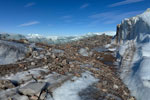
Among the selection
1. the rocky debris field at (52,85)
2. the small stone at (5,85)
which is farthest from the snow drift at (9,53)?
the small stone at (5,85)

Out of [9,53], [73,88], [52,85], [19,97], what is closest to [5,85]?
[19,97]

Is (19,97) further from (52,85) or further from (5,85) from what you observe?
(52,85)

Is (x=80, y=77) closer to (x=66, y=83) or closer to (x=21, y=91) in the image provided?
(x=66, y=83)

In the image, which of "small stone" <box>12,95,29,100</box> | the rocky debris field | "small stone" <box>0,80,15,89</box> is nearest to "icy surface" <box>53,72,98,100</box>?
the rocky debris field

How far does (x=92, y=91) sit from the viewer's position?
6.43m

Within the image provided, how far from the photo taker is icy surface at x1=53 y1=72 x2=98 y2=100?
18.3ft

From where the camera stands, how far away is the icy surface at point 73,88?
5.59 m

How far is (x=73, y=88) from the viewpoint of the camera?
6492 millimetres

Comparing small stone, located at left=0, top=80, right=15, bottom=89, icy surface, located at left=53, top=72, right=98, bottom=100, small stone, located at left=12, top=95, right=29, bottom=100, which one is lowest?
icy surface, located at left=53, top=72, right=98, bottom=100

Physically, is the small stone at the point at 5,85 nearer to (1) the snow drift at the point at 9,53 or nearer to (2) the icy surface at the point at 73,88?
(2) the icy surface at the point at 73,88

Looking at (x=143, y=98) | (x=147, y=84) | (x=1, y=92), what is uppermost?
(x=1, y=92)

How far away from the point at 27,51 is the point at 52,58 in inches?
103

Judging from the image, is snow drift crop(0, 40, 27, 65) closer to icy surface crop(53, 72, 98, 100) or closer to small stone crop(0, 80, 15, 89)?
small stone crop(0, 80, 15, 89)

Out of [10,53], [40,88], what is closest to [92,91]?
[40,88]
